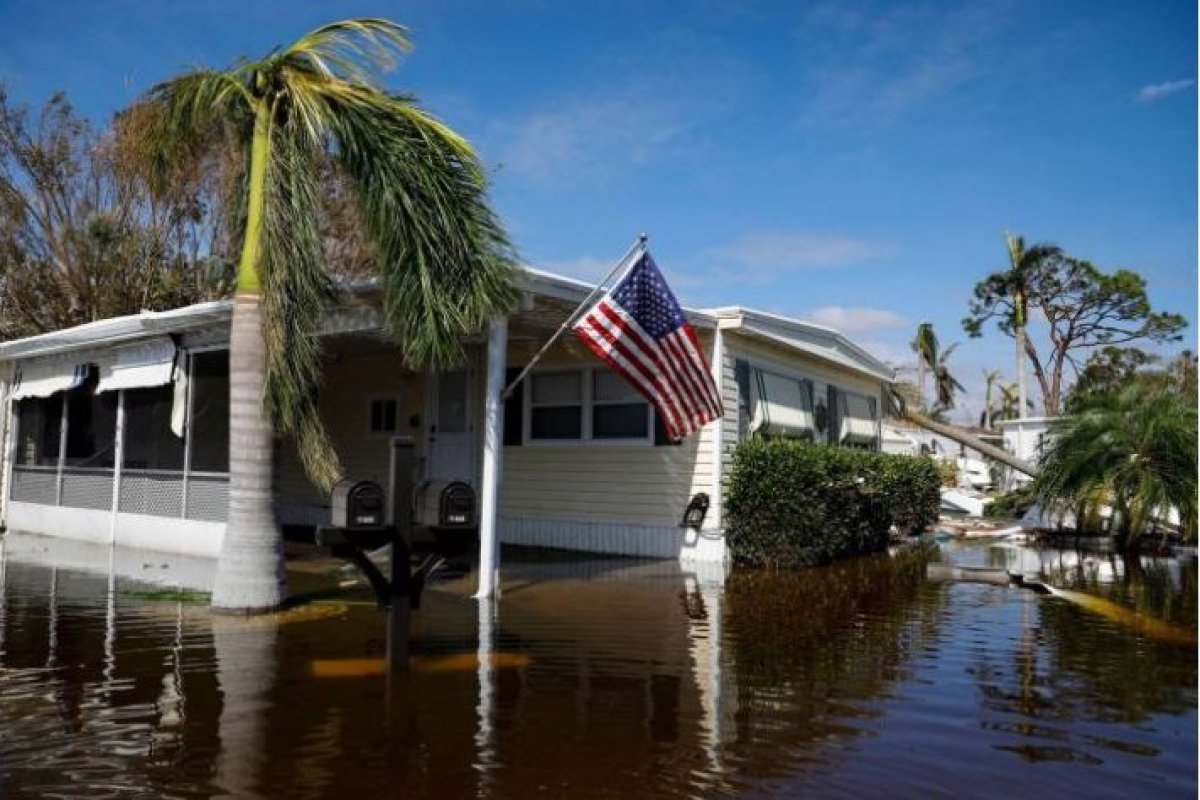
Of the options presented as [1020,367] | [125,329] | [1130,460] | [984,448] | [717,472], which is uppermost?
[1020,367]

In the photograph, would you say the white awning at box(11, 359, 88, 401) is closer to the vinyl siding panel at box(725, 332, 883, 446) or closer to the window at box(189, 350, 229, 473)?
the window at box(189, 350, 229, 473)

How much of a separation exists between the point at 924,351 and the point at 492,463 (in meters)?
45.4

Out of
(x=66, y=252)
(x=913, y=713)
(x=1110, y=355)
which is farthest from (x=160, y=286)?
(x=1110, y=355)

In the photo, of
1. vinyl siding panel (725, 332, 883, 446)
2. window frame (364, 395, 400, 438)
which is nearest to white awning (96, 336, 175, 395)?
window frame (364, 395, 400, 438)

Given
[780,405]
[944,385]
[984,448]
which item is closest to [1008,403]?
[944,385]

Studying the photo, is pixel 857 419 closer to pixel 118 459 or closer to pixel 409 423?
pixel 409 423

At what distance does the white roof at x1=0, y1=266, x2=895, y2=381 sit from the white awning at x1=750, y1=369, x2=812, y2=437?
57cm

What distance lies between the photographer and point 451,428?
14.3m

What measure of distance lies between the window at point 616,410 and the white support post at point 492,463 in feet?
11.5

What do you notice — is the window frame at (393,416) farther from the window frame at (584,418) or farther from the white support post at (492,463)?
the white support post at (492,463)

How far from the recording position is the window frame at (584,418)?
41.8ft

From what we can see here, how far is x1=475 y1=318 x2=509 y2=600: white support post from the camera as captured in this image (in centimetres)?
923

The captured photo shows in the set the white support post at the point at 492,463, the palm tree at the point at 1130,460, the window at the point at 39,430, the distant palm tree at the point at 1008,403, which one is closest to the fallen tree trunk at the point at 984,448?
the palm tree at the point at 1130,460

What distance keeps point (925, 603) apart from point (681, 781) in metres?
6.13
